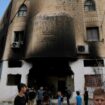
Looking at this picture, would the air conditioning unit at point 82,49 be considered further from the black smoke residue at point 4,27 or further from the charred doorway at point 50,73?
the black smoke residue at point 4,27

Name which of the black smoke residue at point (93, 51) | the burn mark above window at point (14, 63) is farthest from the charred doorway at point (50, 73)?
the black smoke residue at point (93, 51)

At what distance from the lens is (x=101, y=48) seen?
25.9 meters

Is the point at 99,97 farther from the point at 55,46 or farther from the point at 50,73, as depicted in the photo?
the point at 50,73

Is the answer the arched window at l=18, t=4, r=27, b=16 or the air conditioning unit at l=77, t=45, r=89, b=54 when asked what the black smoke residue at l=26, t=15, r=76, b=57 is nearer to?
the air conditioning unit at l=77, t=45, r=89, b=54

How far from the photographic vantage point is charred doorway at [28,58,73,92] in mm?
25562

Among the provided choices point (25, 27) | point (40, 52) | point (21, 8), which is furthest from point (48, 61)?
point (21, 8)

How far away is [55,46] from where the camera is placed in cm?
2484

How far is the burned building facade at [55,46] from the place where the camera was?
24.9 metres

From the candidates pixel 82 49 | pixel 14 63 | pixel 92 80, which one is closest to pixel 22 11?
pixel 14 63

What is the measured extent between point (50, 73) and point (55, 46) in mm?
3946

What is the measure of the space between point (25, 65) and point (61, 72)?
152 inches

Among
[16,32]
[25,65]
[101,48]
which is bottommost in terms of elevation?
[25,65]

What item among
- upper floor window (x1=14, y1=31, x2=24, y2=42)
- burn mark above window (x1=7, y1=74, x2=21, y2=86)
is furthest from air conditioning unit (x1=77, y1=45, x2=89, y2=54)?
burn mark above window (x1=7, y1=74, x2=21, y2=86)

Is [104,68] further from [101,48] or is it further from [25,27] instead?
[25,27]
